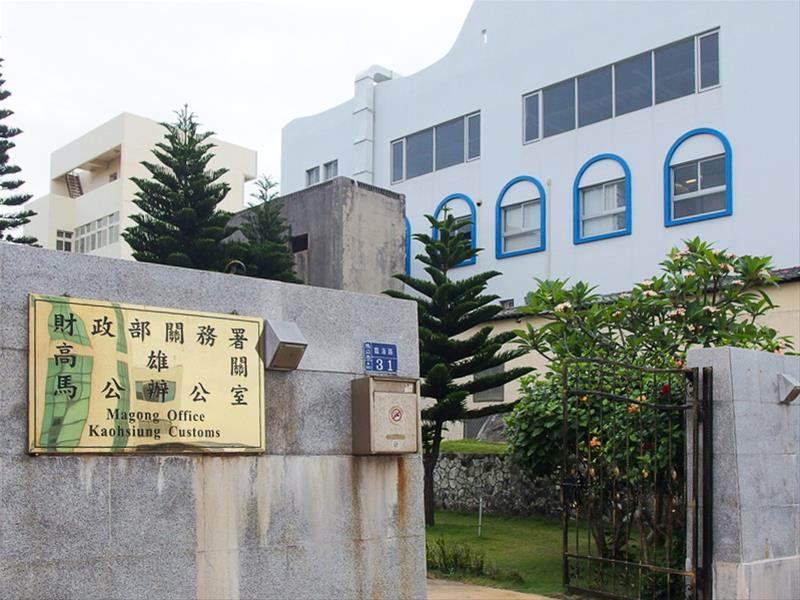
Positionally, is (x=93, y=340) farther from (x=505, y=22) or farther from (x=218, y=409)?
(x=505, y=22)

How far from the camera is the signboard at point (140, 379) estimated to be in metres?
4.11

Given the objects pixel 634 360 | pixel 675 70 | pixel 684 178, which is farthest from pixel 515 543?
pixel 675 70

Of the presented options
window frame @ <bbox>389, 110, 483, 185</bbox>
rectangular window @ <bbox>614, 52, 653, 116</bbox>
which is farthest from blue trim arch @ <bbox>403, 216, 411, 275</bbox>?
rectangular window @ <bbox>614, 52, 653, 116</bbox>

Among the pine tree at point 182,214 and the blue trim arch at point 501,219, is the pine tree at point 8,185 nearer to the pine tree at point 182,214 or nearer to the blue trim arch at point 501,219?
the pine tree at point 182,214

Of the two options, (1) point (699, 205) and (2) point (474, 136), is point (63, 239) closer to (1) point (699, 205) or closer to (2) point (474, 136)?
(2) point (474, 136)

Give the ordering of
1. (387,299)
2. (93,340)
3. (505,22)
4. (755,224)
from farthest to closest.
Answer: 1. (505,22)
2. (755,224)
3. (387,299)
4. (93,340)

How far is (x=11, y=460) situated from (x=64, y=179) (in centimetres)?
3495

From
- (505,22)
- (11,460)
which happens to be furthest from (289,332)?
(505,22)

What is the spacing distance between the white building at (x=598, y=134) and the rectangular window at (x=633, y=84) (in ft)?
0.09

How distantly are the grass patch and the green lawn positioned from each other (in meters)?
0.88

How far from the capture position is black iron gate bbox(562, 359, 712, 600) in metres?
6.54

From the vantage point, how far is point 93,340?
4.27 m

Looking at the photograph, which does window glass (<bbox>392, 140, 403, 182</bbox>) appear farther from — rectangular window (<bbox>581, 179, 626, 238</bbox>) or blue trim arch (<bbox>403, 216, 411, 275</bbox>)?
rectangular window (<bbox>581, 179, 626, 238</bbox>)

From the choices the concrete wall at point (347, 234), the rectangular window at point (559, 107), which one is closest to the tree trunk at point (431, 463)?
the concrete wall at point (347, 234)
